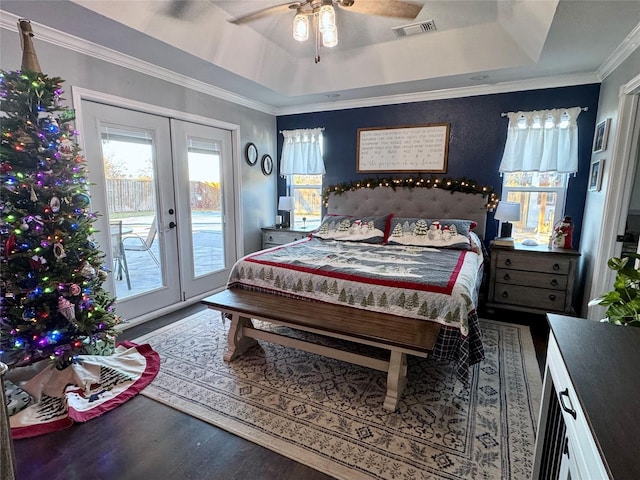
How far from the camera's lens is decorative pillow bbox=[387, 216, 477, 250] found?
11.2 feet

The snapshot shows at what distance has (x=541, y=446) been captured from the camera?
1.33m

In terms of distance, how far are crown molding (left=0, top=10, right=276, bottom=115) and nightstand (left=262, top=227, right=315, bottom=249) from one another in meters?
1.76

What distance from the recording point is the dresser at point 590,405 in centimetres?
69

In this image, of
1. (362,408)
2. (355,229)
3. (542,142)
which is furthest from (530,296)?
(362,408)

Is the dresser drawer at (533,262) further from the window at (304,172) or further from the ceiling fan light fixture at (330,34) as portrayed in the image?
the ceiling fan light fixture at (330,34)

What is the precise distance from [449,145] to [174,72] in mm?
3172

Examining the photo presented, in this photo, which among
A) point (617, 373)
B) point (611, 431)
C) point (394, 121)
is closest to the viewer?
point (611, 431)

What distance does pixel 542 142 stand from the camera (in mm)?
3551

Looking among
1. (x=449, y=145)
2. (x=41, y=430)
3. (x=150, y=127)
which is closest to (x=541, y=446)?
(x=41, y=430)

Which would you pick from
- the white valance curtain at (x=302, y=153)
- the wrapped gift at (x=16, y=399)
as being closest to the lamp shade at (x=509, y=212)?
the white valance curtain at (x=302, y=153)

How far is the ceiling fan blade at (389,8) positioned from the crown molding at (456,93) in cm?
205

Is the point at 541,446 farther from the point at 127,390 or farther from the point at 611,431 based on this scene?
the point at 127,390

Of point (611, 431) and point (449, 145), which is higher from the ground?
point (449, 145)

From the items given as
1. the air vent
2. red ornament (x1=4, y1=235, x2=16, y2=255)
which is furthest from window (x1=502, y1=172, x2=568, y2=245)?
red ornament (x1=4, y1=235, x2=16, y2=255)
